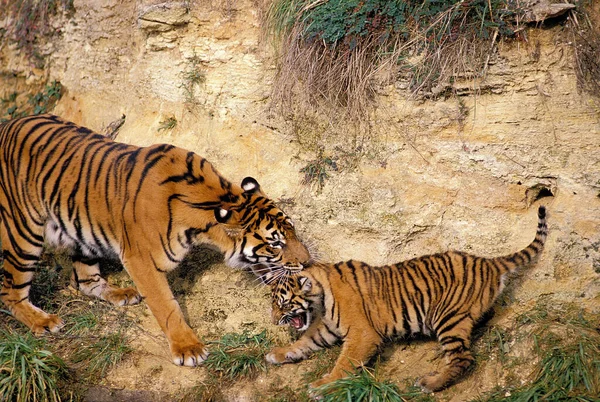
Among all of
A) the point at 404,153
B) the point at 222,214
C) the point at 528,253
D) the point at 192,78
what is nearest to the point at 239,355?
the point at 222,214

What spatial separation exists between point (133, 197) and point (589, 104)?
3.22 metres

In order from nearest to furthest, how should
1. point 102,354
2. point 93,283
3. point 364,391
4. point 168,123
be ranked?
point 364,391, point 102,354, point 93,283, point 168,123

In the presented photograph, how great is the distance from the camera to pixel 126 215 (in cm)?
539

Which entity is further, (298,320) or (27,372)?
(298,320)

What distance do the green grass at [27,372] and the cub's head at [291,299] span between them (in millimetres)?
1553

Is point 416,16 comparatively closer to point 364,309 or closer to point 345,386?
point 364,309

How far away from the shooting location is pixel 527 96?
510 cm

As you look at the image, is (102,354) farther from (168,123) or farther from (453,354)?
(453,354)

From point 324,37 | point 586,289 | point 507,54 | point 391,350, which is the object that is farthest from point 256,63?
point 586,289

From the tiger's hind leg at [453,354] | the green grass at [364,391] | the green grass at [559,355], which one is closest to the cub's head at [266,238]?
the green grass at [364,391]

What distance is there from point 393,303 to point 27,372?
2.53 metres

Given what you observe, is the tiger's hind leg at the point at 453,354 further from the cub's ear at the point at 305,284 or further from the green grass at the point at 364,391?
the cub's ear at the point at 305,284

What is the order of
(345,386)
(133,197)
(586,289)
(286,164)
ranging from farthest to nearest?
(286,164) < (133,197) < (586,289) < (345,386)

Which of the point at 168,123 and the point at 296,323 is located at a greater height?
the point at 168,123
